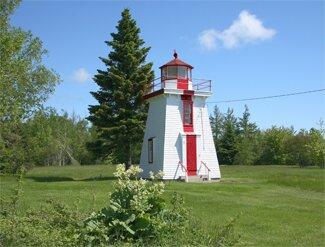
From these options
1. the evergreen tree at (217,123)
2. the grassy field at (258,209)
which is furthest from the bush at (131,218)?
the evergreen tree at (217,123)

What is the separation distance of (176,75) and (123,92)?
12.6ft

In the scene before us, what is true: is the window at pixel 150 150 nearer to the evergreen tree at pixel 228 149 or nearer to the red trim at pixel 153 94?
the red trim at pixel 153 94

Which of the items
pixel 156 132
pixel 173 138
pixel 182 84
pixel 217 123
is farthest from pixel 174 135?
pixel 217 123

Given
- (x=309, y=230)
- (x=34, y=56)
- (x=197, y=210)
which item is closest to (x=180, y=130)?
→ (x=34, y=56)

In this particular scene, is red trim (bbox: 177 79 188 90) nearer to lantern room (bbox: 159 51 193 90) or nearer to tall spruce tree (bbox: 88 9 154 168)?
lantern room (bbox: 159 51 193 90)

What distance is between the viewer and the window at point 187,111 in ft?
104

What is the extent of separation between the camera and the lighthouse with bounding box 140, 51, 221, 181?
1216 inches

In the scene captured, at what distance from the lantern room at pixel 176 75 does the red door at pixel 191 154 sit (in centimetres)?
334

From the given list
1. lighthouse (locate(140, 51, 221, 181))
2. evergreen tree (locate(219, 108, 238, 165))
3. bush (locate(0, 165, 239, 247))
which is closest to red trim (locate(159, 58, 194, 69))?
lighthouse (locate(140, 51, 221, 181))

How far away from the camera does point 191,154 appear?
31.2 meters

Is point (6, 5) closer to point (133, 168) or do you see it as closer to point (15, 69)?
point (15, 69)

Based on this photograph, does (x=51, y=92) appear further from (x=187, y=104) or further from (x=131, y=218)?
(x=131, y=218)

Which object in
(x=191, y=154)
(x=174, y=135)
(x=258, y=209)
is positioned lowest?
(x=258, y=209)

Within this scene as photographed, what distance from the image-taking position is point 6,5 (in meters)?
21.8
